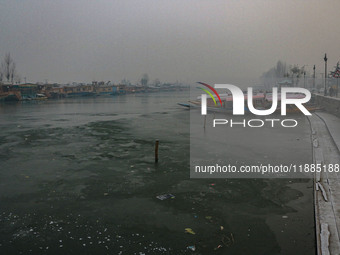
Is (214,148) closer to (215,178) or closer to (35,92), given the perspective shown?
(215,178)

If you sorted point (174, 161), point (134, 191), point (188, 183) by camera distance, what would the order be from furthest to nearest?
point (174, 161) → point (188, 183) → point (134, 191)

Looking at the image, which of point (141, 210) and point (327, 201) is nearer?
point (327, 201)

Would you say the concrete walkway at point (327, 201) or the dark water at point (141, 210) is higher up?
the concrete walkway at point (327, 201)

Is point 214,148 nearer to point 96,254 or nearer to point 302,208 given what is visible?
point 302,208

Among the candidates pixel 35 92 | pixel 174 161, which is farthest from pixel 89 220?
pixel 35 92

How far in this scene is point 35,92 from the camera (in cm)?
11894

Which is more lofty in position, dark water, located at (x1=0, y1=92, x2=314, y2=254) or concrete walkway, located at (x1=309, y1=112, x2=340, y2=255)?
concrete walkway, located at (x1=309, y1=112, x2=340, y2=255)

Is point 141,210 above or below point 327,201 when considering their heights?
below

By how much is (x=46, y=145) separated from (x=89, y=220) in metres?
14.4

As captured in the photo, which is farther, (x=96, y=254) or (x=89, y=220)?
(x=89, y=220)

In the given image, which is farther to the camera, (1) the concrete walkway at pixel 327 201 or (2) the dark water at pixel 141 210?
(2) the dark water at pixel 141 210

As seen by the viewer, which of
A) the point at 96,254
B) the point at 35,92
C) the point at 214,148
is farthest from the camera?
the point at 35,92

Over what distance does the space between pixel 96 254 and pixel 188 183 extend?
6.09 meters

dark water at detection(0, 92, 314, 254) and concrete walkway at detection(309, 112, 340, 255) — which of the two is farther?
dark water at detection(0, 92, 314, 254)
